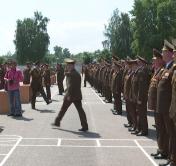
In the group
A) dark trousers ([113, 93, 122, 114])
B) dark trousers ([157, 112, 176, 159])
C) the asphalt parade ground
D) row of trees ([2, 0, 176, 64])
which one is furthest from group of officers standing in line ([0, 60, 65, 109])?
row of trees ([2, 0, 176, 64])

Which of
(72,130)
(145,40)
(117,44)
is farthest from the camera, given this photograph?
(117,44)

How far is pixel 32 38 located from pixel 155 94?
130882 millimetres

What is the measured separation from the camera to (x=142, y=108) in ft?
49.1

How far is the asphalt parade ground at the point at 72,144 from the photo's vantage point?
36.6 ft

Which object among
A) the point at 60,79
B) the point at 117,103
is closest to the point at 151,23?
the point at 60,79

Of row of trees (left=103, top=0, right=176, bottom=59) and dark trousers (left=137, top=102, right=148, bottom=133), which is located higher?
row of trees (left=103, top=0, right=176, bottom=59)

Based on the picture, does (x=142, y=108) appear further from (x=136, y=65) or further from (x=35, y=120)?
(x=35, y=120)

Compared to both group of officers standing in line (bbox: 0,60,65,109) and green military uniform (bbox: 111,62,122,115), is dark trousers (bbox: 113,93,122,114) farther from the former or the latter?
group of officers standing in line (bbox: 0,60,65,109)

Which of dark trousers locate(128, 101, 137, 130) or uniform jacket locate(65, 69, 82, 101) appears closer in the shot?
dark trousers locate(128, 101, 137, 130)

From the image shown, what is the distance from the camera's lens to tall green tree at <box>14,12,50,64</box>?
138750 millimetres

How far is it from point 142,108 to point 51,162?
180 inches

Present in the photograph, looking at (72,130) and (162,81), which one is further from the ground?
(162,81)

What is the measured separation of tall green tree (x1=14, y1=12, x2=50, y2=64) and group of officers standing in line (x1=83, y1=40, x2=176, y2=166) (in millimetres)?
118516

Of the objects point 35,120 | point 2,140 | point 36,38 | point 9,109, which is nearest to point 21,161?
point 2,140
